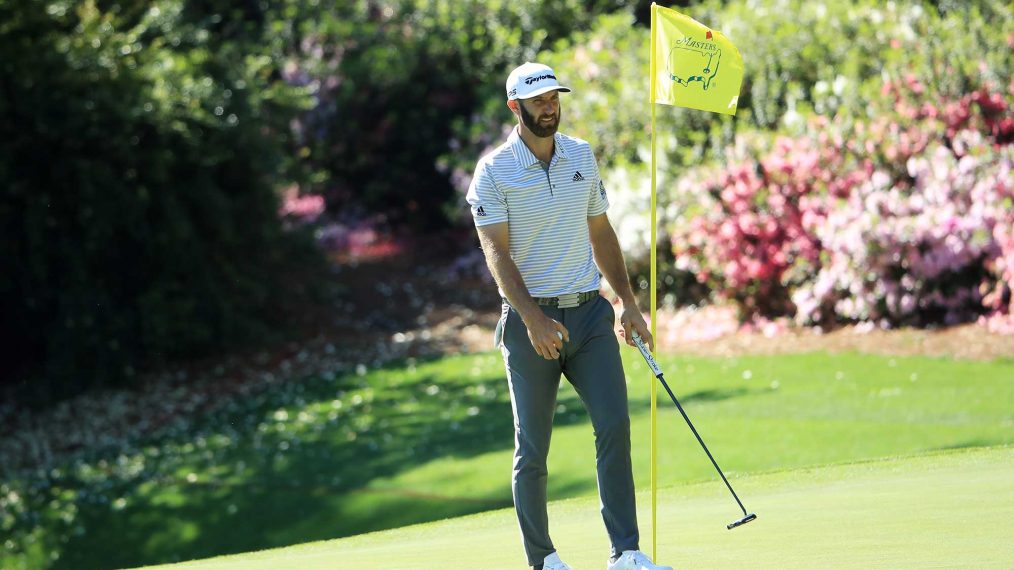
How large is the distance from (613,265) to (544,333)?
601 millimetres

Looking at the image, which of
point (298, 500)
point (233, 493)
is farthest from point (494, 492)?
point (233, 493)

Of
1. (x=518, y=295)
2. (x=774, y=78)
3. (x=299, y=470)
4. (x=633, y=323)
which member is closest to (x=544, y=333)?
(x=518, y=295)

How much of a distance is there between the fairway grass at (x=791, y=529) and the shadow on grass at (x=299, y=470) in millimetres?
2585

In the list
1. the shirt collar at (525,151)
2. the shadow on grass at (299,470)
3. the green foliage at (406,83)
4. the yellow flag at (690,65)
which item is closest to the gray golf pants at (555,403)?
the shirt collar at (525,151)

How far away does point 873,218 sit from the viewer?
12.6m

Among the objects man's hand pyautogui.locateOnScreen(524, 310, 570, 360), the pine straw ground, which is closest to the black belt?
man's hand pyautogui.locateOnScreen(524, 310, 570, 360)

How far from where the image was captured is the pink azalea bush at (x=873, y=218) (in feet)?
40.2

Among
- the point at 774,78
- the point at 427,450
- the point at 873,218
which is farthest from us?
the point at 774,78

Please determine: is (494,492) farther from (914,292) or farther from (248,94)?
(248,94)

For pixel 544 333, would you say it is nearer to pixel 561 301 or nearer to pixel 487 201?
pixel 561 301

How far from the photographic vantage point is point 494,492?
994 cm

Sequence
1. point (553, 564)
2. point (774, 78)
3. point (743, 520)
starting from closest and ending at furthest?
point (553, 564), point (743, 520), point (774, 78)

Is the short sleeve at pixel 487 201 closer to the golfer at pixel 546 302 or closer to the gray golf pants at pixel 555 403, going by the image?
the golfer at pixel 546 302

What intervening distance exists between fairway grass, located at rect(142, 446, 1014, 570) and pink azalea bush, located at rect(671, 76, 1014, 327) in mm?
4679
